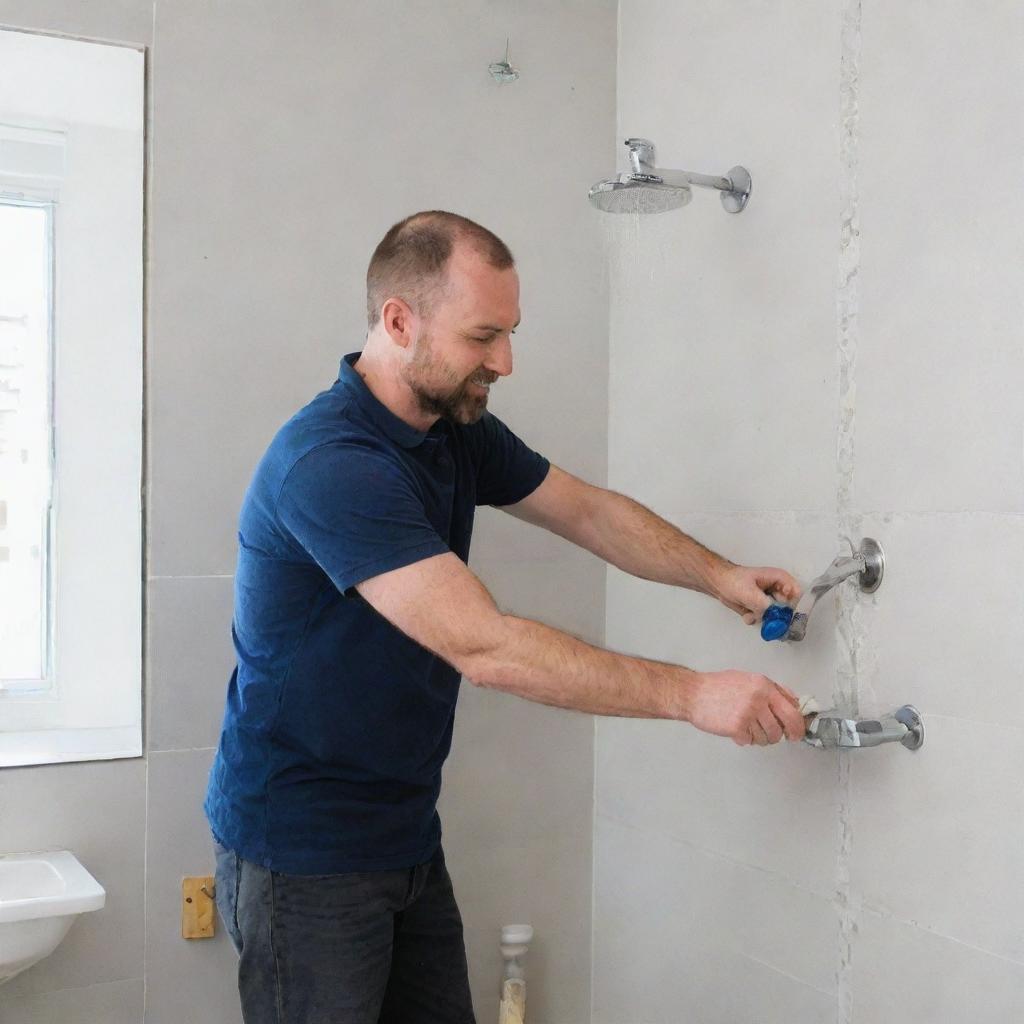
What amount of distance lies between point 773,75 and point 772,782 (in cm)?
106

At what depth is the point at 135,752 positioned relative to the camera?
1.94 metres

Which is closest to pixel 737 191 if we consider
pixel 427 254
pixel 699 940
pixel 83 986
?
pixel 427 254

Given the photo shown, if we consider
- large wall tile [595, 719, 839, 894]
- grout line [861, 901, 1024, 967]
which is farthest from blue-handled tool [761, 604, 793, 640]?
grout line [861, 901, 1024, 967]

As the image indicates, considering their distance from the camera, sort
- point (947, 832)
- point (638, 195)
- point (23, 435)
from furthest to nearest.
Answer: point (23, 435) < point (638, 195) < point (947, 832)

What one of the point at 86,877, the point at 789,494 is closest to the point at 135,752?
the point at 86,877

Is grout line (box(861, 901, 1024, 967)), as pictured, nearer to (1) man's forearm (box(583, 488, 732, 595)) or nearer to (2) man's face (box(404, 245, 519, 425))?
(1) man's forearm (box(583, 488, 732, 595))

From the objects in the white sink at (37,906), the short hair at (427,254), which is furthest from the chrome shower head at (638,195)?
the white sink at (37,906)

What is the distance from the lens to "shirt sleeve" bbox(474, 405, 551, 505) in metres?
1.81

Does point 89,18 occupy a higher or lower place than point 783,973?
higher

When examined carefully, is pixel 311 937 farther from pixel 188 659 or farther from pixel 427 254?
pixel 427 254

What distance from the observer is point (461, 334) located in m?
1.59

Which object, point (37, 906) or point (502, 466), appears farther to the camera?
point (502, 466)

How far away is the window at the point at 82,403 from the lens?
77.7 inches

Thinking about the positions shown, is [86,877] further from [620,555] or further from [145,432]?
[620,555]
